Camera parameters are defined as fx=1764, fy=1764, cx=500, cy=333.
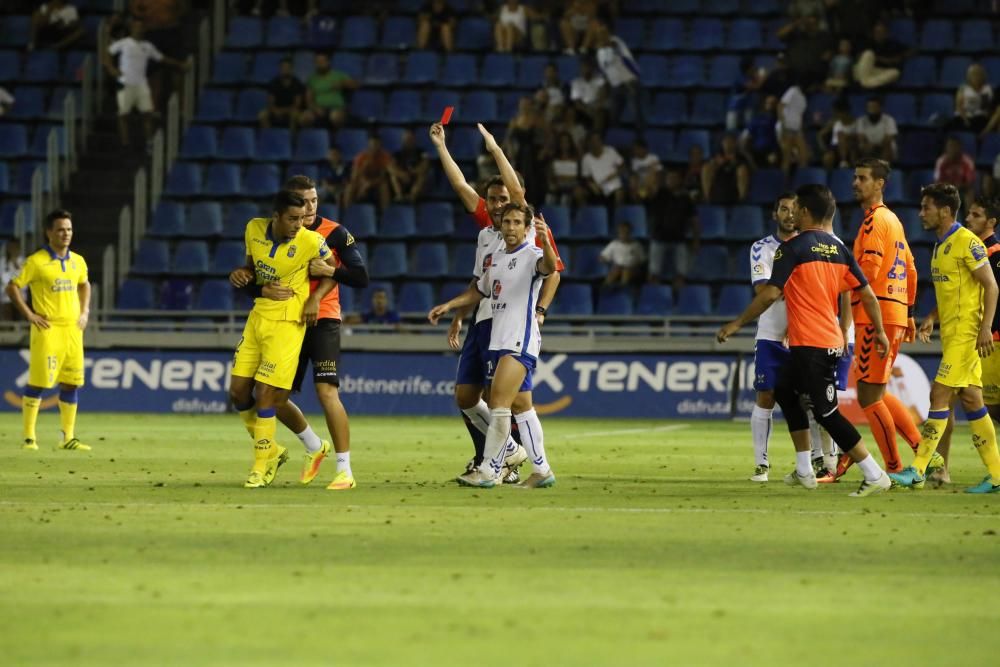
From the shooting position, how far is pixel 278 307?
39.9ft

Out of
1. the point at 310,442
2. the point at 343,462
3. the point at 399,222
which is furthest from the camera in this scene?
the point at 399,222

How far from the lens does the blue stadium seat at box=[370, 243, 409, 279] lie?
27.7m

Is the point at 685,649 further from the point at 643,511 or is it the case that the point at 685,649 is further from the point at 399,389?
the point at 399,389

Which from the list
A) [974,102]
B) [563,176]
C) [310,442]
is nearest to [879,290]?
[310,442]

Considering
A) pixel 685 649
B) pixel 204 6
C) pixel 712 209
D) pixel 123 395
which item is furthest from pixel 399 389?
pixel 685 649

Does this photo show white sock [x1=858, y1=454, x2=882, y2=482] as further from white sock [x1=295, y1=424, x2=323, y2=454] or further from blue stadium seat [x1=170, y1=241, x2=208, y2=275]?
blue stadium seat [x1=170, y1=241, x2=208, y2=275]

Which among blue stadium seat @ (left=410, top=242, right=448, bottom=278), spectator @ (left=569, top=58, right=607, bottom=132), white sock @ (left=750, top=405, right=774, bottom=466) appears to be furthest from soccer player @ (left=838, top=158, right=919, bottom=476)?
spectator @ (left=569, top=58, right=607, bottom=132)

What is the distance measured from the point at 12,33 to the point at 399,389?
12.5 meters

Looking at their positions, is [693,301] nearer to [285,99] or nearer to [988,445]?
[285,99]

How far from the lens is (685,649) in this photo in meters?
6.09

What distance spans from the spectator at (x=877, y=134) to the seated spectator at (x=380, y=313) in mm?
7785

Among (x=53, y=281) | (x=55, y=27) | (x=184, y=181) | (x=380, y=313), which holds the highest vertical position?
(x=55, y=27)

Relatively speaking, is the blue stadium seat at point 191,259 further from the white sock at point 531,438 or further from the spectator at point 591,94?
the white sock at point 531,438

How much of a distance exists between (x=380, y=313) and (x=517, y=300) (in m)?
13.3
